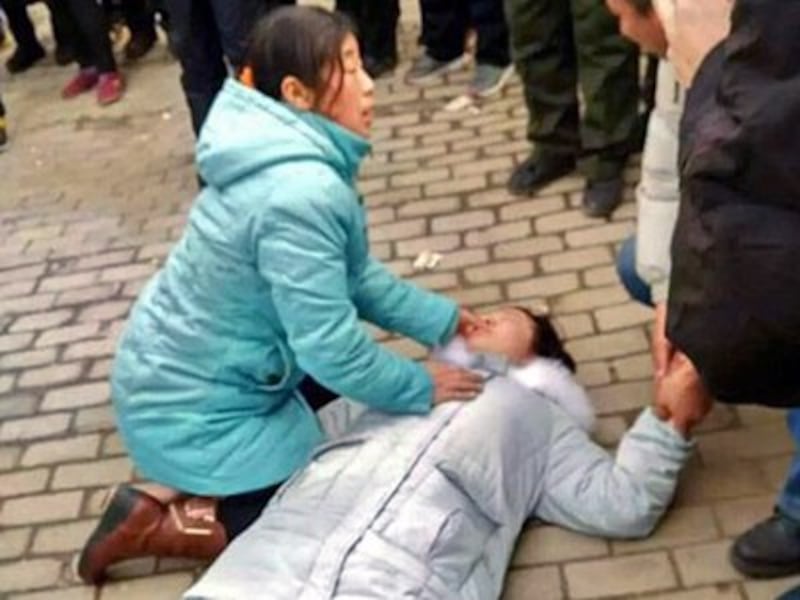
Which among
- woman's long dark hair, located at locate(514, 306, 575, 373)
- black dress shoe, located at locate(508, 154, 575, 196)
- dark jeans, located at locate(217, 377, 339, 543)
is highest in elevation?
woman's long dark hair, located at locate(514, 306, 575, 373)

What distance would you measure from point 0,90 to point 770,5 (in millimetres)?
4932

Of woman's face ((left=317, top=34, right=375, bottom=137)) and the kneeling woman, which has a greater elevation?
woman's face ((left=317, top=34, right=375, bottom=137))

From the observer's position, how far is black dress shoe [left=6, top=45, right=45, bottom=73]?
5.86m

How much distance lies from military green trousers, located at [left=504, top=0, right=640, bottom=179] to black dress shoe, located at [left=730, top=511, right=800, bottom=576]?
1.48 metres

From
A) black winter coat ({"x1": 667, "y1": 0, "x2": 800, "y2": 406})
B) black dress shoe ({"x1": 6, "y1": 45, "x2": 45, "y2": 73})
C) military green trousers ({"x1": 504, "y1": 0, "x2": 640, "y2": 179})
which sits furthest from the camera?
black dress shoe ({"x1": 6, "y1": 45, "x2": 45, "y2": 73})

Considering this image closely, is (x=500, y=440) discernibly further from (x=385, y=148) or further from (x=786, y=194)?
(x=385, y=148)

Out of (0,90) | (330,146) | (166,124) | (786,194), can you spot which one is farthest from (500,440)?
(0,90)

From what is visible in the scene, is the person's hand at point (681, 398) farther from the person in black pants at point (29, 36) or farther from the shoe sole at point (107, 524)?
the person in black pants at point (29, 36)

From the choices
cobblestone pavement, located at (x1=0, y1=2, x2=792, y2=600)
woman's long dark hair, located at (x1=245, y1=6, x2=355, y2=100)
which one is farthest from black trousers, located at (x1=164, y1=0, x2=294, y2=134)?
woman's long dark hair, located at (x1=245, y1=6, x2=355, y2=100)

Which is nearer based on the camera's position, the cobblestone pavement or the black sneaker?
the cobblestone pavement

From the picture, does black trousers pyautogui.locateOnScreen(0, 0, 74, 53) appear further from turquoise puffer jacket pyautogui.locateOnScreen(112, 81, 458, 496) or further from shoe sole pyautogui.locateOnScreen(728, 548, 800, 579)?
shoe sole pyautogui.locateOnScreen(728, 548, 800, 579)

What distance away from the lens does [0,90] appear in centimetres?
569

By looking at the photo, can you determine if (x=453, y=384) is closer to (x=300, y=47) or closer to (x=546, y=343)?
(x=546, y=343)

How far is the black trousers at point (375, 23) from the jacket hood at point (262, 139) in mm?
2645
